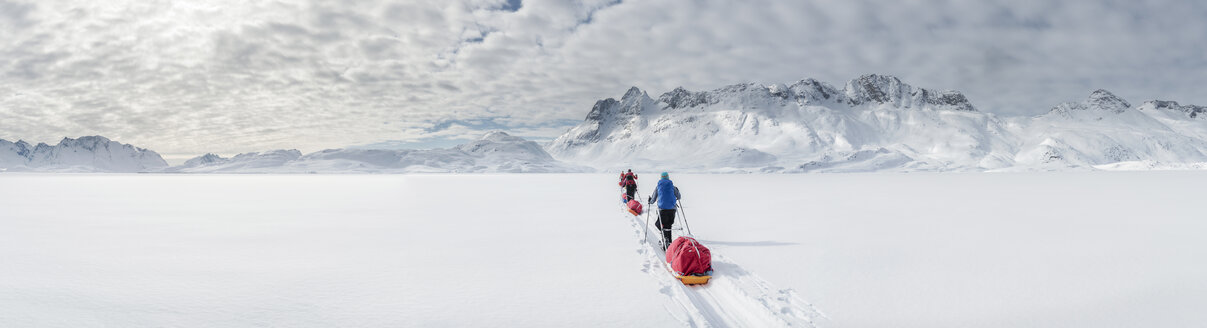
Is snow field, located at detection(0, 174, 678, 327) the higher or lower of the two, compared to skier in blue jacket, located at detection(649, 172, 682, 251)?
lower

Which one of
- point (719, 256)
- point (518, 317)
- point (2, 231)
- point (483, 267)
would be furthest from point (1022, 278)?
point (2, 231)

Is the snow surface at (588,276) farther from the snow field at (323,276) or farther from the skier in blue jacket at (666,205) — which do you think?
the skier in blue jacket at (666,205)

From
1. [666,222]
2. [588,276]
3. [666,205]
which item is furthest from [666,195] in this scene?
[588,276]

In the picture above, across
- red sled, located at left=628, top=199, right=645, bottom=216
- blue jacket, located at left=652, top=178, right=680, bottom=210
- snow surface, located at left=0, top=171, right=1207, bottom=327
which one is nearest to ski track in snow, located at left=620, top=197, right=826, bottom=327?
snow surface, located at left=0, top=171, right=1207, bottom=327

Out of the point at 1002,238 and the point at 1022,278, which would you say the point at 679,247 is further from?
the point at 1002,238

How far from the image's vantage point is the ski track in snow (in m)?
5.61

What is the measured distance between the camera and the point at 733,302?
20.9ft

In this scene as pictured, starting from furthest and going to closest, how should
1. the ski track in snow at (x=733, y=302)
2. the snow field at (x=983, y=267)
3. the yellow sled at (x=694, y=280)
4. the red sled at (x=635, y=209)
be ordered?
the red sled at (x=635, y=209) → the yellow sled at (x=694, y=280) → the snow field at (x=983, y=267) → the ski track in snow at (x=733, y=302)

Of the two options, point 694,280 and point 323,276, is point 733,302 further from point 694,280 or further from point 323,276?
point 323,276

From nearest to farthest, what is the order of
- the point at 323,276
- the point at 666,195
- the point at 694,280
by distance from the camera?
the point at 694,280 → the point at 323,276 → the point at 666,195

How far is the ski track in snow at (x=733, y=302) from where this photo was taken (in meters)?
5.61

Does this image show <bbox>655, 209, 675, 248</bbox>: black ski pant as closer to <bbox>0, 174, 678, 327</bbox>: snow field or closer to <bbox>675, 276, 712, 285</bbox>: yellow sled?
<bbox>0, 174, 678, 327</bbox>: snow field

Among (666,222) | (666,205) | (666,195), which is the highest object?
(666,195)

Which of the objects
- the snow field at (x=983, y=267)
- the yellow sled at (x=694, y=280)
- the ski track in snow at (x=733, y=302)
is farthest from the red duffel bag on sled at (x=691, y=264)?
the snow field at (x=983, y=267)
